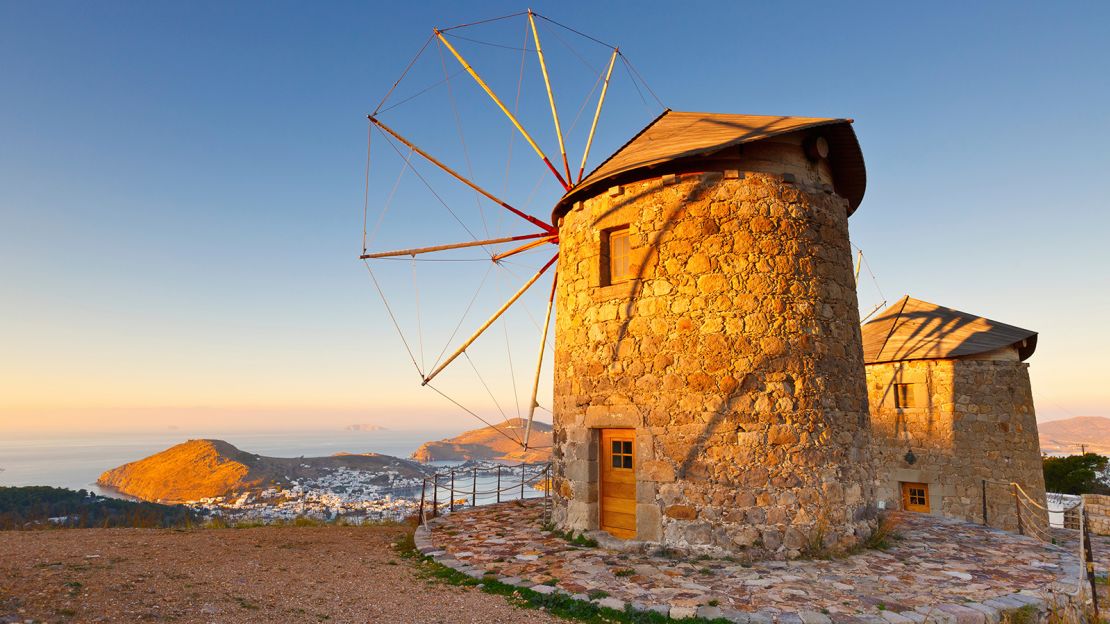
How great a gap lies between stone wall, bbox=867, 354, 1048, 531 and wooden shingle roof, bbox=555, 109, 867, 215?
7071mm

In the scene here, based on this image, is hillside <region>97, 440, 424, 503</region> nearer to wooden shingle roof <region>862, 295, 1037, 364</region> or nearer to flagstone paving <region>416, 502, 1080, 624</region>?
flagstone paving <region>416, 502, 1080, 624</region>

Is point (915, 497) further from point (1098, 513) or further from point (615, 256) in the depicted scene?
point (615, 256)

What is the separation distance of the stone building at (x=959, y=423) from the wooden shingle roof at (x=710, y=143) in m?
6.91

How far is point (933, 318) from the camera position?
16.1m

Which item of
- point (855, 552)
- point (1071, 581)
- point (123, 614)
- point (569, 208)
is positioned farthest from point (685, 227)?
point (123, 614)

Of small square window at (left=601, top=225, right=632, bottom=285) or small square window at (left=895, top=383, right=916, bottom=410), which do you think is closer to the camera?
small square window at (left=601, top=225, right=632, bottom=285)

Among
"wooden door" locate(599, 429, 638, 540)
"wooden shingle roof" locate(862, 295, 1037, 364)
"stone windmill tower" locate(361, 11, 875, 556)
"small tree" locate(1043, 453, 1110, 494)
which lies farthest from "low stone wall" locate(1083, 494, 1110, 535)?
"wooden door" locate(599, 429, 638, 540)

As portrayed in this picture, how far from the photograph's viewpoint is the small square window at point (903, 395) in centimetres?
1494

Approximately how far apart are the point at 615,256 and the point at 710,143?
7.10ft

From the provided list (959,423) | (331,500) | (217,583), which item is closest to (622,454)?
(217,583)

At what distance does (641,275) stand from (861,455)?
13.4ft

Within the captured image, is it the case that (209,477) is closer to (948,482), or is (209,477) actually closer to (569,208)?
(569,208)

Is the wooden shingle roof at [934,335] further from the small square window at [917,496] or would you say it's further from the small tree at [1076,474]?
the small tree at [1076,474]

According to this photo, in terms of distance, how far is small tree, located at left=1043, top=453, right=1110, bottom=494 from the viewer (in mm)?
22625
